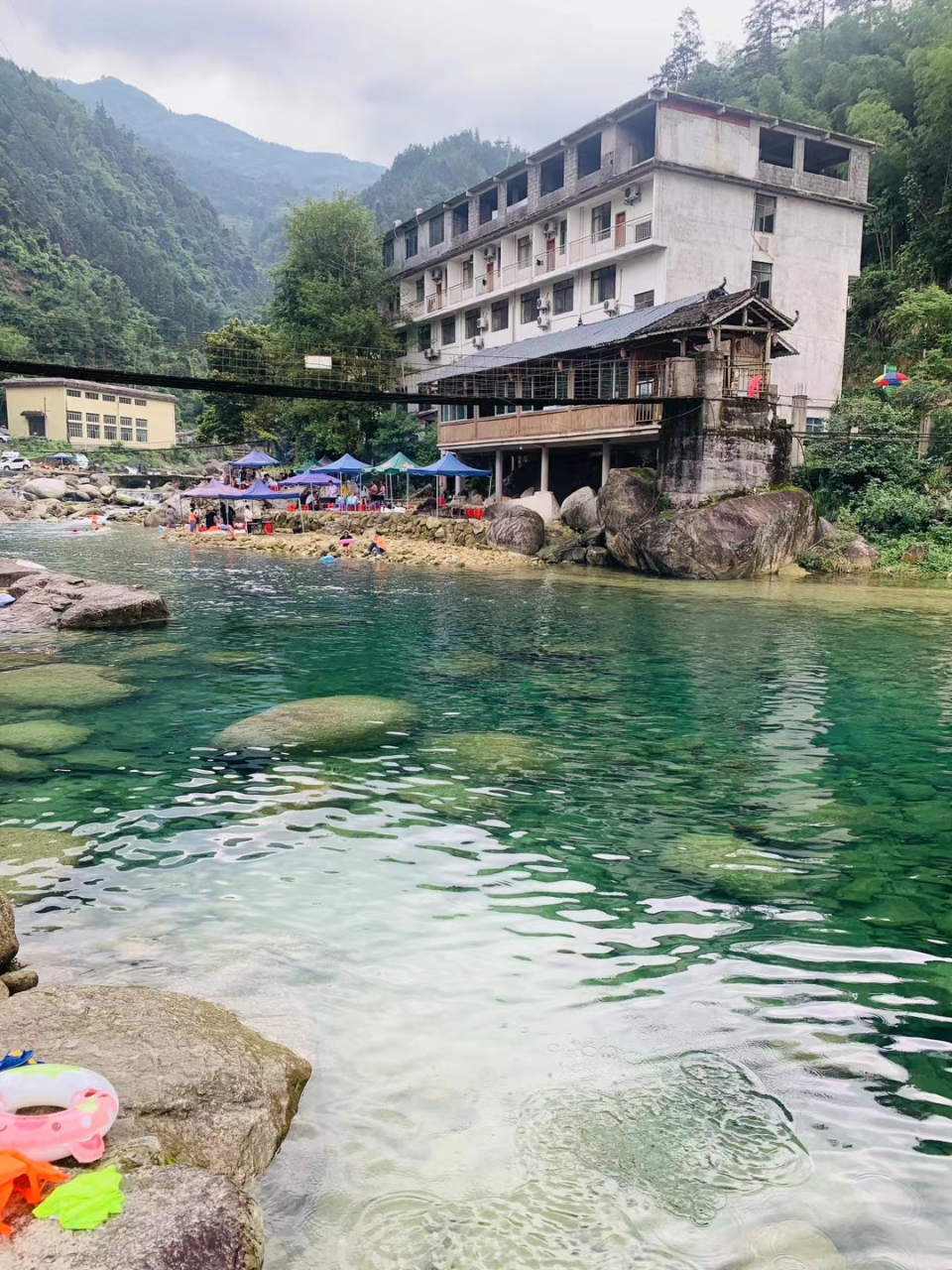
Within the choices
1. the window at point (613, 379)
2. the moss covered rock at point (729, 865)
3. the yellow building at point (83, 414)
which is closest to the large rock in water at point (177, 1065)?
the moss covered rock at point (729, 865)

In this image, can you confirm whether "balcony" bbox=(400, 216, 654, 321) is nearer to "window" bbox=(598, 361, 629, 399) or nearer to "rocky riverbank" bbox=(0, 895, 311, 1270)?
"window" bbox=(598, 361, 629, 399)

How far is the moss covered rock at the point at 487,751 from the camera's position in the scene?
351 inches

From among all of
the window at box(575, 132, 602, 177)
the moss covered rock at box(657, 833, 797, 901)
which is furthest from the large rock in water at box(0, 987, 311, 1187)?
the window at box(575, 132, 602, 177)

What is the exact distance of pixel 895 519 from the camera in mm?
28219

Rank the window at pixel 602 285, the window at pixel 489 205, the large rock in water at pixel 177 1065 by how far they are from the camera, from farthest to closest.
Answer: the window at pixel 489 205
the window at pixel 602 285
the large rock in water at pixel 177 1065

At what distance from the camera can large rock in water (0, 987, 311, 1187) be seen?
10.6 feet

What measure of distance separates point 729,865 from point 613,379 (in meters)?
28.8

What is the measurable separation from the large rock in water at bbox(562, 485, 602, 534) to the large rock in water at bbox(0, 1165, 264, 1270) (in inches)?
1131

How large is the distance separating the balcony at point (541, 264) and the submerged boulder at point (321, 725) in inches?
1125

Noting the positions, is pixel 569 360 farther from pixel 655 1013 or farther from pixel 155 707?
pixel 655 1013

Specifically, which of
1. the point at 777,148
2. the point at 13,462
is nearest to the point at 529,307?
the point at 777,148

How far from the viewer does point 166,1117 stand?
128 inches

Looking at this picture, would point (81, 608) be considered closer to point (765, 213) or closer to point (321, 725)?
point (321, 725)

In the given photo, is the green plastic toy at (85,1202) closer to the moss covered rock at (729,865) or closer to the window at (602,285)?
the moss covered rock at (729,865)
